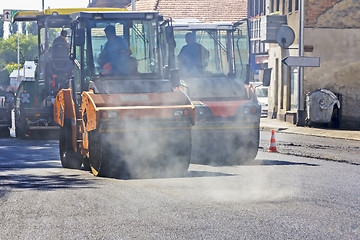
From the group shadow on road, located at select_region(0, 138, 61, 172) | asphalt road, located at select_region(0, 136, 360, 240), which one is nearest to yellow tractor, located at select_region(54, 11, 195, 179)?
asphalt road, located at select_region(0, 136, 360, 240)

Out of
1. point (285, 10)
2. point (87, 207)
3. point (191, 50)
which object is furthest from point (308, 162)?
point (285, 10)

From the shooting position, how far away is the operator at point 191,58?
18453mm

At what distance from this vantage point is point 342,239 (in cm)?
884

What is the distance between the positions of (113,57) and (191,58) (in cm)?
347

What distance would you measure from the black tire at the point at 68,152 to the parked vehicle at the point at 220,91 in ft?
7.25

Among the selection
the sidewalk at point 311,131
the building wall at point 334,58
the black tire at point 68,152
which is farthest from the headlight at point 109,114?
the building wall at point 334,58

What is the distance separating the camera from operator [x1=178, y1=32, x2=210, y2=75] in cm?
1845

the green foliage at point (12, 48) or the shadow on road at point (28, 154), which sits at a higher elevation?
the green foliage at point (12, 48)

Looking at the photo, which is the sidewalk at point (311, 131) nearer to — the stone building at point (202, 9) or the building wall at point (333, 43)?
the building wall at point (333, 43)

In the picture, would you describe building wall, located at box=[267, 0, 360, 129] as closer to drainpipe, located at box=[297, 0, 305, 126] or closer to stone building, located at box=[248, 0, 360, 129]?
stone building, located at box=[248, 0, 360, 129]

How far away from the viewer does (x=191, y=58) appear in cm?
1848

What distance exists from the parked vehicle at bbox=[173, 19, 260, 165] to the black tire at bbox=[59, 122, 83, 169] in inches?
87.0

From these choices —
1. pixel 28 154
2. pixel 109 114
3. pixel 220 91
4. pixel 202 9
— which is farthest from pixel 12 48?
pixel 109 114

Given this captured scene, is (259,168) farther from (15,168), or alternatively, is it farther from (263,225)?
(263,225)
